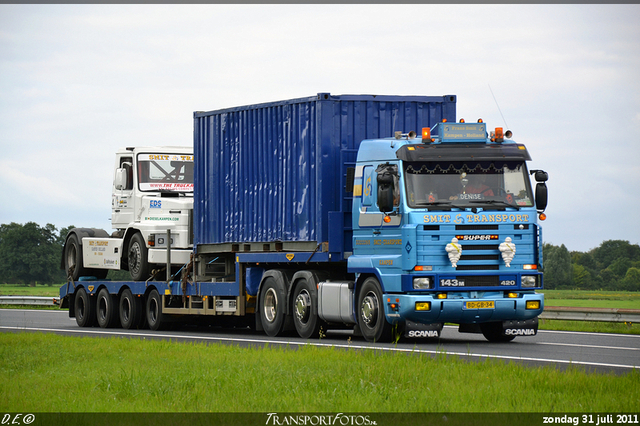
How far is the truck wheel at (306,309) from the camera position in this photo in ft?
63.0

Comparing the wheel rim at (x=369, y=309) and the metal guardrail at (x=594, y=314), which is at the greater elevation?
the wheel rim at (x=369, y=309)

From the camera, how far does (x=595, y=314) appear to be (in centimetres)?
2398

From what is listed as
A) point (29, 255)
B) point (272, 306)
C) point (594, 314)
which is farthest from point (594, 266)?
point (272, 306)

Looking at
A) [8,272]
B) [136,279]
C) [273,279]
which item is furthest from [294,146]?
[8,272]

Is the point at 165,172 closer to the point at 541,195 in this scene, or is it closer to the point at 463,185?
the point at 463,185

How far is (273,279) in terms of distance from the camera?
20.4 meters

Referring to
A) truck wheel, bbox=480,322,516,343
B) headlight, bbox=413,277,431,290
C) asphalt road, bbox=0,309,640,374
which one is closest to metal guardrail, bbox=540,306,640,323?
asphalt road, bbox=0,309,640,374

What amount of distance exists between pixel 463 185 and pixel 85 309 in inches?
533

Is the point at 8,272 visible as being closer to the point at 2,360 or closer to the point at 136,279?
the point at 136,279

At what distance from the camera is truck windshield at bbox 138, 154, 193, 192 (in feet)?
80.2

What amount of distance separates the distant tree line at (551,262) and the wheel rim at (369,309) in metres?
87.7

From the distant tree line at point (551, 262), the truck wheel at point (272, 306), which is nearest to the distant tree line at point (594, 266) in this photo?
the distant tree line at point (551, 262)

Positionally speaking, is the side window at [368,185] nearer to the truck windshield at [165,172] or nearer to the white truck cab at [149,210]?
the white truck cab at [149,210]

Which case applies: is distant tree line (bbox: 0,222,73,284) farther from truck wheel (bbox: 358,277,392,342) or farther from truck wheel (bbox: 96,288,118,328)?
truck wheel (bbox: 358,277,392,342)
